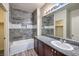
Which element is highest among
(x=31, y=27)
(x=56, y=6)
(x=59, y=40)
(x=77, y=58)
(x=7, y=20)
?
(x=56, y=6)

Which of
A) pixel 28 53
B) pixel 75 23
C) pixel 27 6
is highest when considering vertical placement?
pixel 27 6

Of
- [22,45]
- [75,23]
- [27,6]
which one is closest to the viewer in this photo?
[75,23]

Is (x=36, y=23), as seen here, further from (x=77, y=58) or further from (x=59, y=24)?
(x=77, y=58)

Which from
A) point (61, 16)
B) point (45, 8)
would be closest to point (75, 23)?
point (61, 16)

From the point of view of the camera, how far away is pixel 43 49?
7.28 feet

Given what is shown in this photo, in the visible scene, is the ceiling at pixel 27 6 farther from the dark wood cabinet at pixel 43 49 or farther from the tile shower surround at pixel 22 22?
the dark wood cabinet at pixel 43 49

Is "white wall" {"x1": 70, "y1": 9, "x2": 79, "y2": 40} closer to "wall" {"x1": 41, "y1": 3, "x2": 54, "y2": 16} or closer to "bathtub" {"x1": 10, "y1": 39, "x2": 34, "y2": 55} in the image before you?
"wall" {"x1": 41, "y1": 3, "x2": 54, "y2": 16}

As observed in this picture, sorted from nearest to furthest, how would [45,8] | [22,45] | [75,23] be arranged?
[75,23], [22,45], [45,8]

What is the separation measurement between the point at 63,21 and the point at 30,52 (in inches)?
39.6

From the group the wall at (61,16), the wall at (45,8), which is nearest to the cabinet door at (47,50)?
the wall at (61,16)

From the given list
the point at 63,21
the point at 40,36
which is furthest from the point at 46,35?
the point at 63,21

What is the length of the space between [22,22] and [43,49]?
2.55ft

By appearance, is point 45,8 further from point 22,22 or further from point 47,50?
point 47,50

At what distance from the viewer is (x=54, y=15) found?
97.2 inches
